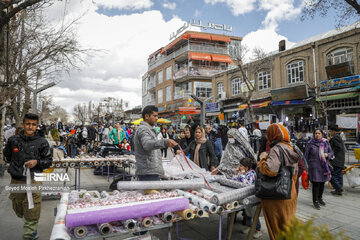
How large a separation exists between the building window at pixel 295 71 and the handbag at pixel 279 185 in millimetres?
18895

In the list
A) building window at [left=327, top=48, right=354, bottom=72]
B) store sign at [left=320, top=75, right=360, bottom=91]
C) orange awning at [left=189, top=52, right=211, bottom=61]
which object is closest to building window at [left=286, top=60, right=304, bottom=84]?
building window at [left=327, top=48, right=354, bottom=72]

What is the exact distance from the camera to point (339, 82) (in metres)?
16.1

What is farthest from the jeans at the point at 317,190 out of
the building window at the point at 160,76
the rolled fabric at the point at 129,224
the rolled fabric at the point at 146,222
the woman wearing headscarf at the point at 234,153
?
the building window at the point at 160,76

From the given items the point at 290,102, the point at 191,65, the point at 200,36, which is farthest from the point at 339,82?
the point at 200,36

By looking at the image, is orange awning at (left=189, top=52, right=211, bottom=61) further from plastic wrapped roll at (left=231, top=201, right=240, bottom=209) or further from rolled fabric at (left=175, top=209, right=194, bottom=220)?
rolled fabric at (left=175, top=209, right=194, bottom=220)

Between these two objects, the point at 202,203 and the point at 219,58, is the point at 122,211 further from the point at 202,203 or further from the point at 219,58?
the point at 219,58

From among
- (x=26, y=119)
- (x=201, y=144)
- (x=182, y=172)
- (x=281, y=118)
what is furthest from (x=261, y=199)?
(x=281, y=118)

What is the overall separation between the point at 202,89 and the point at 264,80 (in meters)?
11.9

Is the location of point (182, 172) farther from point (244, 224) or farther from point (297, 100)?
point (297, 100)

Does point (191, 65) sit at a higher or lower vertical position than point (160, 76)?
lower

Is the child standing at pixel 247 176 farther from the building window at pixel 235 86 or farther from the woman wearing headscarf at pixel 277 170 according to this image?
the building window at pixel 235 86

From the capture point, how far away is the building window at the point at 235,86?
2550 cm

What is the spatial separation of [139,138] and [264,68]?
21.3m

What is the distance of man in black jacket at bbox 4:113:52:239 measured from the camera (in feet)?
10.8
